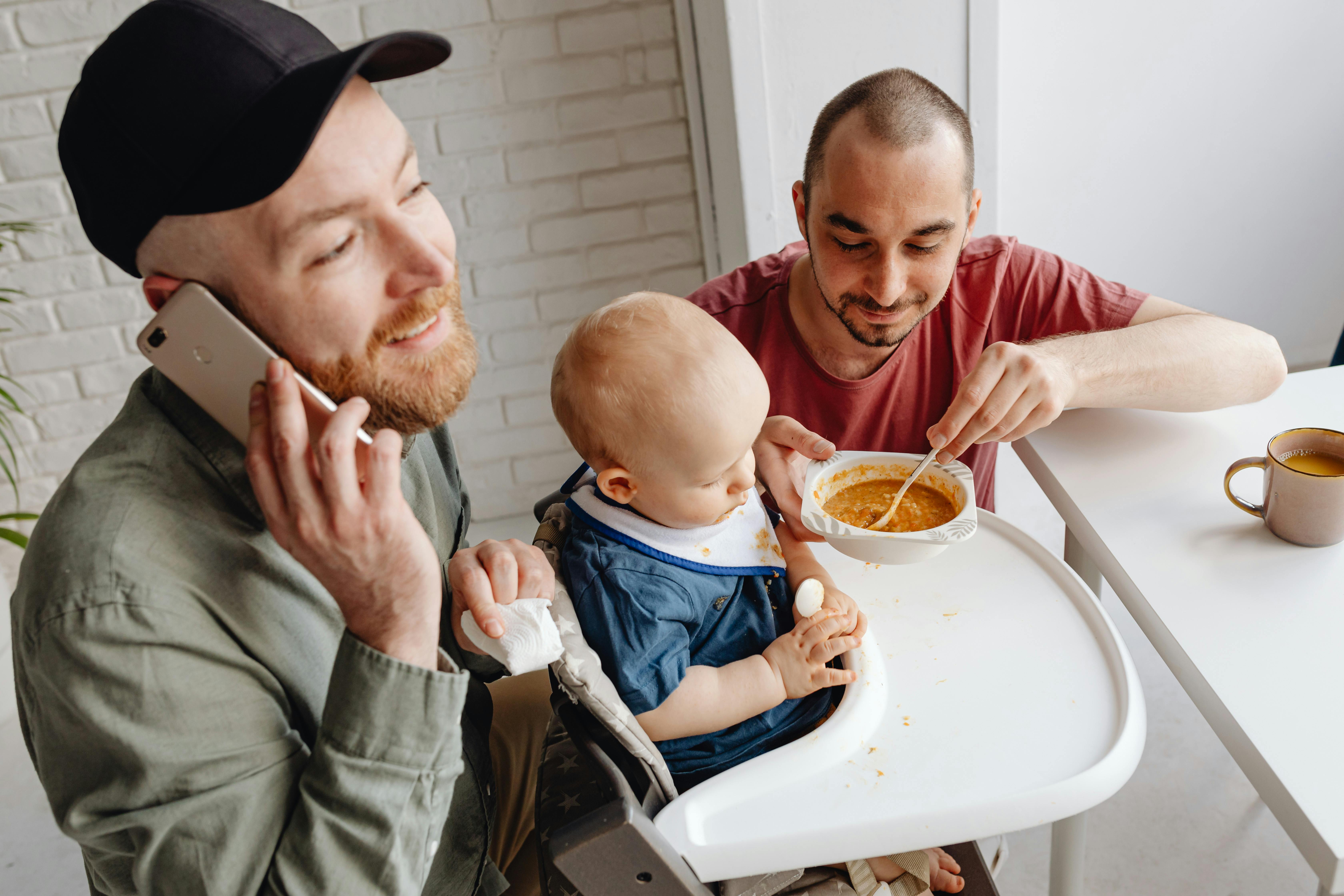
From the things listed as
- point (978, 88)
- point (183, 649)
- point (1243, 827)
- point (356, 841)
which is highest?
point (978, 88)

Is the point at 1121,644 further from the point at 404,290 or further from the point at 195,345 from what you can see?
the point at 195,345

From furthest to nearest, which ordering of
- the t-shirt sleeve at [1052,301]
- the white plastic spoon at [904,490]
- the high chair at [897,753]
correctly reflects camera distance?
the t-shirt sleeve at [1052,301]
the white plastic spoon at [904,490]
the high chair at [897,753]

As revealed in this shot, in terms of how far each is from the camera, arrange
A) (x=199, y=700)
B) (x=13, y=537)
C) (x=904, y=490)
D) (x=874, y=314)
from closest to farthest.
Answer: (x=199, y=700), (x=904, y=490), (x=874, y=314), (x=13, y=537)

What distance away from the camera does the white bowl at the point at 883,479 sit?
1.25m

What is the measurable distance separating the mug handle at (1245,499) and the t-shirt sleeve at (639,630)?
83 centimetres

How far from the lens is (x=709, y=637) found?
1312 millimetres

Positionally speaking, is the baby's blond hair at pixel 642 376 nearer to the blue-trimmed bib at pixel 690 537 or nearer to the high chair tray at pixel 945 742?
the blue-trimmed bib at pixel 690 537

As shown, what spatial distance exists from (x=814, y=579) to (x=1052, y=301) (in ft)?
3.04

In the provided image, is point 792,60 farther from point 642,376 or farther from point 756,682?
Answer: point 756,682

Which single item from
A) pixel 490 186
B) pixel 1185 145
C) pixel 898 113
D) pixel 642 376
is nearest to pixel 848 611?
pixel 642 376

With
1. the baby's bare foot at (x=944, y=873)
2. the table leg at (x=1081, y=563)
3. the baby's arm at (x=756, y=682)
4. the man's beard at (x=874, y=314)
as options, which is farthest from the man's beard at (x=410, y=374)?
the table leg at (x=1081, y=563)

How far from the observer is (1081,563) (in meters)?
1.64

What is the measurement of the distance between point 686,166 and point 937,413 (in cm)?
164

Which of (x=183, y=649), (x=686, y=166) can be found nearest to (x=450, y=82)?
(x=686, y=166)
